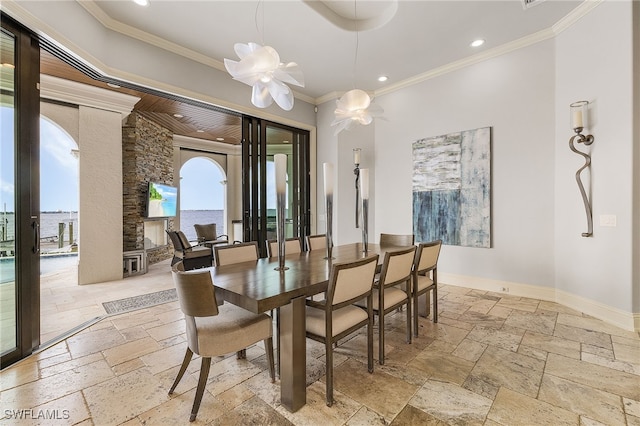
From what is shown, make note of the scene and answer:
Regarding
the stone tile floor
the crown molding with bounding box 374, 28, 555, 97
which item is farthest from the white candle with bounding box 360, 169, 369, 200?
the crown molding with bounding box 374, 28, 555, 97

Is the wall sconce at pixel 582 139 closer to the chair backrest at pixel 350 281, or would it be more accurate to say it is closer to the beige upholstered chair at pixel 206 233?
the chair backrest at pixel 350 281

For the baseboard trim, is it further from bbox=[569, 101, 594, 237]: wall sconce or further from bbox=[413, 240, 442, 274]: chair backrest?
bbox=[413, 240, 442, 274]: chair backrest

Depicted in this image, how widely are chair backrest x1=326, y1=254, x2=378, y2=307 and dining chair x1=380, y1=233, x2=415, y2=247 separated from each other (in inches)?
61.2

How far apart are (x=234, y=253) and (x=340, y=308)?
123 centimetres

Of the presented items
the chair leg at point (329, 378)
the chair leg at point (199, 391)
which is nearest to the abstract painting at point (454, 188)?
the chair leg at point (329, 378)

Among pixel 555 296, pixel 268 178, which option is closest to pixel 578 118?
pixel 555 296

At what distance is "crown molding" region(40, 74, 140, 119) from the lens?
13.8 feet

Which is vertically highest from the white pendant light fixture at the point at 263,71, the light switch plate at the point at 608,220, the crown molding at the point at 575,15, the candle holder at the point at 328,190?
the crown molding at the point at 575,15

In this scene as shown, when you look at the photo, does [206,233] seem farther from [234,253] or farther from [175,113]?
[234,253]

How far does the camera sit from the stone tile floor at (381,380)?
1666 millimetres

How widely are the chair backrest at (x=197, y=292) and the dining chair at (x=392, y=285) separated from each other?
1.25m

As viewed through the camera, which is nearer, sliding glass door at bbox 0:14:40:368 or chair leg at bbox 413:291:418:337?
sliding glass door at bbox 0:14:40:368

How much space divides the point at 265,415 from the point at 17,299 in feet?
7.45

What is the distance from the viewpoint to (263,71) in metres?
2.21
